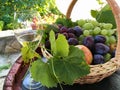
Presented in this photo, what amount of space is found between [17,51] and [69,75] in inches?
71.7

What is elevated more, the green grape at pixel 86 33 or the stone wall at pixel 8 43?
the green grape at pixel 86 33

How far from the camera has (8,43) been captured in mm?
2473

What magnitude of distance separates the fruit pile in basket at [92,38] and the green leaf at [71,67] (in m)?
0.06

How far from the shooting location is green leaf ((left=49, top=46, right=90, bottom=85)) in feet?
2.57

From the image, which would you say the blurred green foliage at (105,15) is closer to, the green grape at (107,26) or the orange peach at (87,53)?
→ the green grape at (107,26)

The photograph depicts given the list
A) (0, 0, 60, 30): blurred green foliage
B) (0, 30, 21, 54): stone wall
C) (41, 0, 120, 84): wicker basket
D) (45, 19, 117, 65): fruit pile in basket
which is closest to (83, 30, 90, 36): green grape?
(45, 19, 117, 65): fruit pile in basket

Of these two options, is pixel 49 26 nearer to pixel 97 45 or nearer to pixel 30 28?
pixel 30 28

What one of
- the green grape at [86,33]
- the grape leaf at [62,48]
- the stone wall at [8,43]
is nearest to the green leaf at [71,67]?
the grape leaf at [62,48]

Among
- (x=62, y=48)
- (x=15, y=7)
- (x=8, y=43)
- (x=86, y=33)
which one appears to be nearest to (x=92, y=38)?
(x=86, y=33)

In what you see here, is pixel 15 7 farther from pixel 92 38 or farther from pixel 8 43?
pixel 92 38

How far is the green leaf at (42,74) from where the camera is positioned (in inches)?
31.0

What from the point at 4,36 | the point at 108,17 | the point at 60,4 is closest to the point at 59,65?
the point at 108,17

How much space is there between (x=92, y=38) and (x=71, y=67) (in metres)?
0.18

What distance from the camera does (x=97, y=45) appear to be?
0.91 metres
